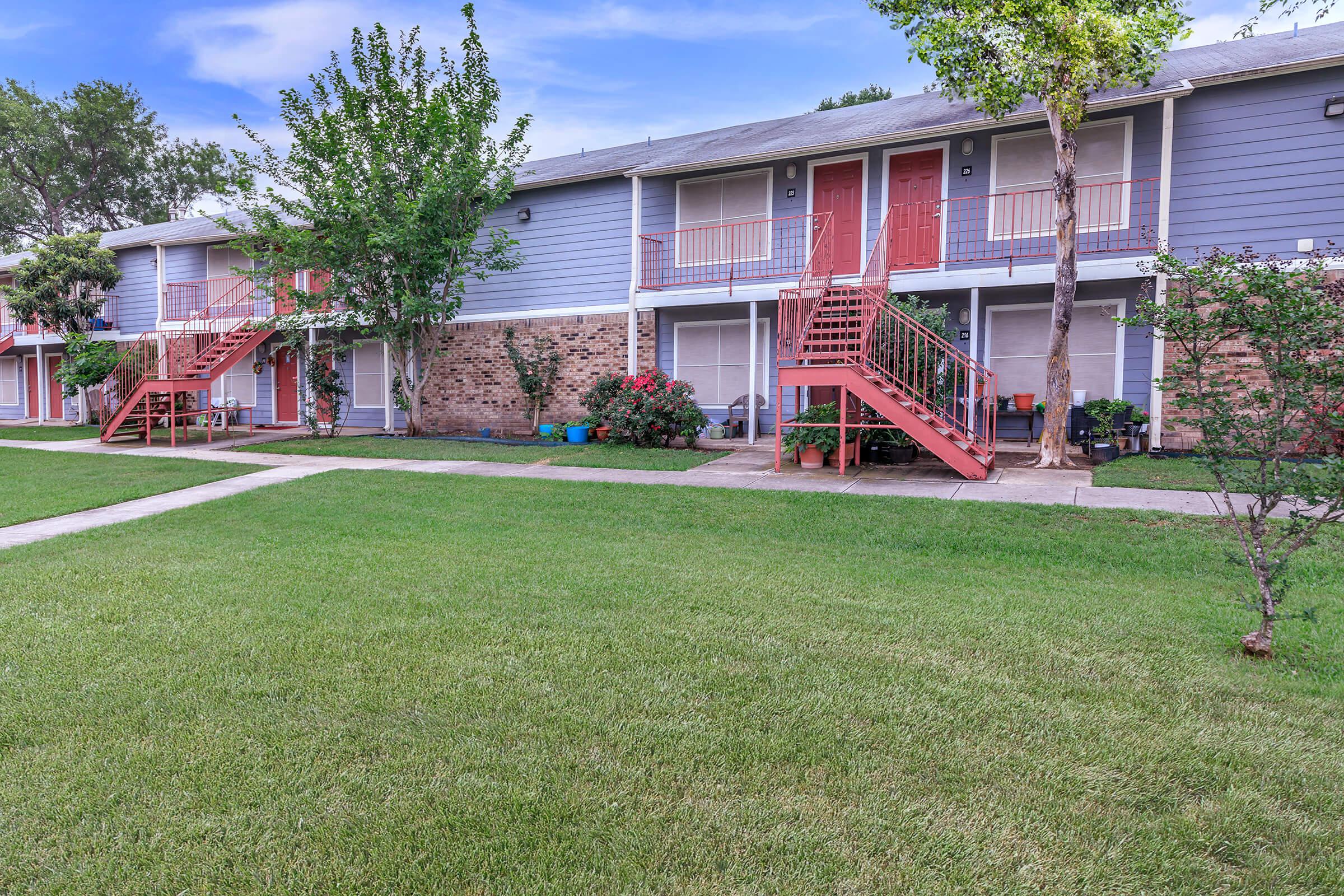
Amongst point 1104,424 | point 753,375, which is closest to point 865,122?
point 753,375

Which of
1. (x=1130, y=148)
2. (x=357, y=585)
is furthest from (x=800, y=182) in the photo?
(x=357, y=585)

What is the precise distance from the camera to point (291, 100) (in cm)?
1412

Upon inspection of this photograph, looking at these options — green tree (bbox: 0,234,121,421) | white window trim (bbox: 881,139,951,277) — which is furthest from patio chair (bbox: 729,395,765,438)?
green tree (bbox: 0,234,121,421)

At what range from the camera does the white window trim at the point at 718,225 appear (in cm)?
1424

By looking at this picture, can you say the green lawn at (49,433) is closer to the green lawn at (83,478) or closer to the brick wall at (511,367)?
the green lawn at (83,478)

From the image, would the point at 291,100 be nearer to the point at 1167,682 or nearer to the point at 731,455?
the point at 731,455

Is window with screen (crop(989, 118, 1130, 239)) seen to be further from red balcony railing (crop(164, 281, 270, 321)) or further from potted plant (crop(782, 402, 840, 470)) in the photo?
red balcony railing (crop(164, 281, 270, 321))

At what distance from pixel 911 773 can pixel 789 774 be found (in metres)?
0.40

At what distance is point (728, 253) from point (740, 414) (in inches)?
117

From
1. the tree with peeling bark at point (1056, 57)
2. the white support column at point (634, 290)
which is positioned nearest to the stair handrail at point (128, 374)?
the white support column at point (634, 290)

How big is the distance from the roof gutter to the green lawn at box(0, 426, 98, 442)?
13242 millimetres

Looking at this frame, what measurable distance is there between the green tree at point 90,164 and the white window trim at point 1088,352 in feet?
103

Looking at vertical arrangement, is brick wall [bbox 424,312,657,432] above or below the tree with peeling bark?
below

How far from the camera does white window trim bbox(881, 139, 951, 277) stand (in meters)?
12.6
